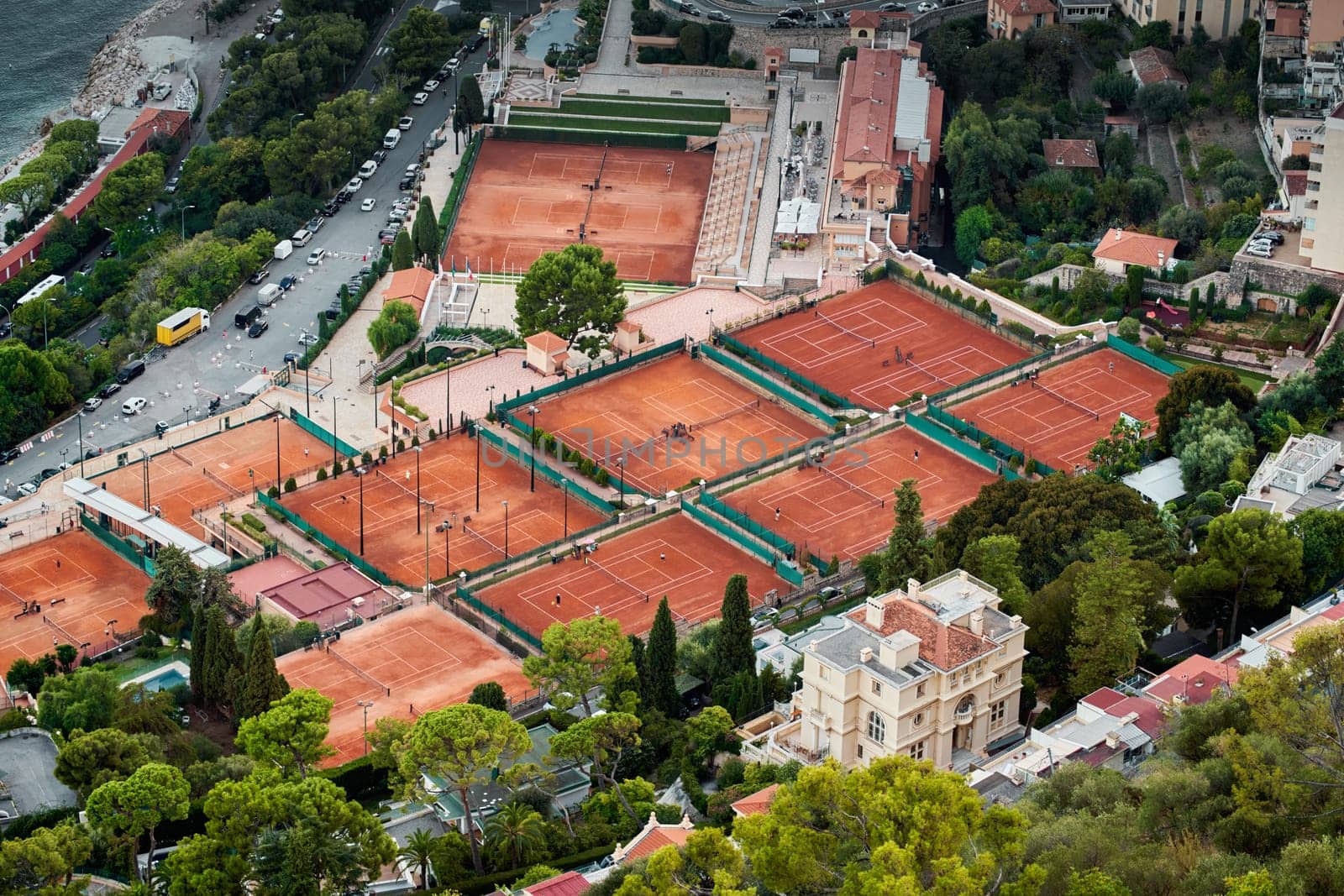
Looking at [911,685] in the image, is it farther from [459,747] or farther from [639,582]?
[639,582]

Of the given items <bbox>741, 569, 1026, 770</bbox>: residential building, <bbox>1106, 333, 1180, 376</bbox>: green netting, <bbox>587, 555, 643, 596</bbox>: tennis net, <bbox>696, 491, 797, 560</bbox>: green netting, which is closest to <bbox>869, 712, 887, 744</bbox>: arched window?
<bbox>741, 569, 1026, 770</bbox>: residential building

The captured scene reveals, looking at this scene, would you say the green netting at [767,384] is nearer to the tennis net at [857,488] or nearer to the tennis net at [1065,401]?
the tennis net at [857,488]

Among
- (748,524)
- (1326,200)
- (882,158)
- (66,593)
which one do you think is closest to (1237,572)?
(748,524)

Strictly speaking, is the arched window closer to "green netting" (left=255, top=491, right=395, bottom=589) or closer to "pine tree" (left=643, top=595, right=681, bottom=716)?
"pine tree" (left=643, top=595, right=681, bottom=716)

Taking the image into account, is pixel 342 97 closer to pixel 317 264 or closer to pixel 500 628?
pixel 317 264

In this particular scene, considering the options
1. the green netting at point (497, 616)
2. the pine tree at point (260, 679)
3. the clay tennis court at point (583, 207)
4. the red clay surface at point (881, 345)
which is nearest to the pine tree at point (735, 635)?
the green netting at point (497, 616)
